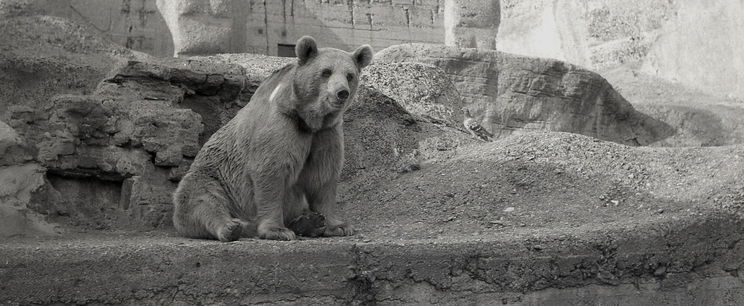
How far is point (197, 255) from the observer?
18.4 feet

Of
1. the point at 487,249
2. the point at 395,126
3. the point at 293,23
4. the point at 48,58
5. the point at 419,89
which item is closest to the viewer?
the point at 487,249

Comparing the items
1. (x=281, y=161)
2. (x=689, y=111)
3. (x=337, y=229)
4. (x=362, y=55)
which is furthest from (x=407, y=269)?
(x=689, y=111)

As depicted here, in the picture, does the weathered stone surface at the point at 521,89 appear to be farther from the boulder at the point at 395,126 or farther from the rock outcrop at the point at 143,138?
the rock outcrop at the point at 143,138

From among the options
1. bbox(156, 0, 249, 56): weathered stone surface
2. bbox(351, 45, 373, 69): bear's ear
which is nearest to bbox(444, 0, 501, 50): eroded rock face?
bbox(156, 0, 249, 56): weathered stone surface

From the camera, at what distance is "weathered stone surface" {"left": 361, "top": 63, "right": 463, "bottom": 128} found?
10078 millimetres

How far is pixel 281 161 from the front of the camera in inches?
257

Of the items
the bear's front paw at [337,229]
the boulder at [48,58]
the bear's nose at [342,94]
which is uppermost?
the bear's nose at [342,94]

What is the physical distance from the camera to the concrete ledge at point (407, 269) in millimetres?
5473

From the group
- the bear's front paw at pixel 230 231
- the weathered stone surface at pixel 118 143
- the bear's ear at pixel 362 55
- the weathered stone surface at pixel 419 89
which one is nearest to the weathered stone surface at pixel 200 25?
the weathered stone surface at pixel 419 89

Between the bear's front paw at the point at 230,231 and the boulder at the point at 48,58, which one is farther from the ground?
the boulder at the point at 48,58

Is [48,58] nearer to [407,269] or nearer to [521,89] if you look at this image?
[521,89]

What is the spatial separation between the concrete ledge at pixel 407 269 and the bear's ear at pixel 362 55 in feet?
4.56

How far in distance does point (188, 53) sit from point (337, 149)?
302 inches

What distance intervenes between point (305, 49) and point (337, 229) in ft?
4.39
